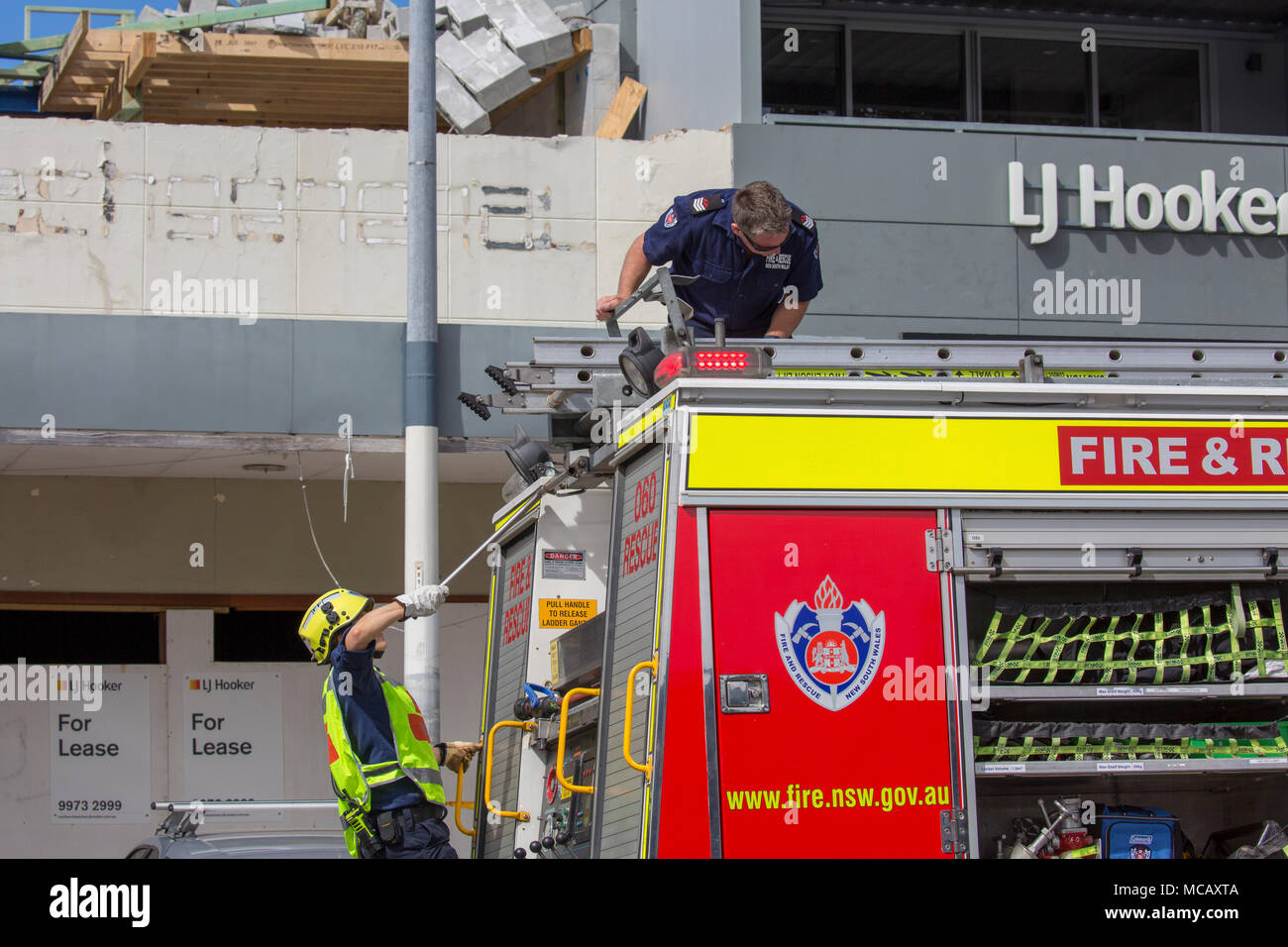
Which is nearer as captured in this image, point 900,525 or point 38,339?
point 900,525

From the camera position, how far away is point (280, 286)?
11703mm

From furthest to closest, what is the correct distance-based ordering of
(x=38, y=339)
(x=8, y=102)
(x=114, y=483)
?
(x=8, y=102)
(x=114, y=483)
(x=38, y=339)

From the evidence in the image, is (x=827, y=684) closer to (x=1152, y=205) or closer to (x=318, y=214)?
(x=318, y=214)

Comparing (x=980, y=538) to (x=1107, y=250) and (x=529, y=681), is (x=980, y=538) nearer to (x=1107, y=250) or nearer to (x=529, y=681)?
(x=529, y=681)

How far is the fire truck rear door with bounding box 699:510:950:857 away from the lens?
15.6 feet

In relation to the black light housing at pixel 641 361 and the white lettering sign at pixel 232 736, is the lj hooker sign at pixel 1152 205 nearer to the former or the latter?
the white lettering sign at pixel 232 736

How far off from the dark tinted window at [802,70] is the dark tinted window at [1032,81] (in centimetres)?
153

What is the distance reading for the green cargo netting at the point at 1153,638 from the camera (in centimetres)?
535

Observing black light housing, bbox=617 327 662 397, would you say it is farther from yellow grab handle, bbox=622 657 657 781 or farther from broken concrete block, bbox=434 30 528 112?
broken concrete block, bbox=434 30 528 112

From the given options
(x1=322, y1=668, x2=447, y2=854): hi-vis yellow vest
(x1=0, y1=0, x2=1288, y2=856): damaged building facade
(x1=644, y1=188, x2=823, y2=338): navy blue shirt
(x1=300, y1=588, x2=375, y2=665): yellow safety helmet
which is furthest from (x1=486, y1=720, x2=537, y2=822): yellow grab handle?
(x1=0, y1=0, x2=1288, y2=856): damaged building facade

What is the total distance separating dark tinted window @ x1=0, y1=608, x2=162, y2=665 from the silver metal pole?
369cm

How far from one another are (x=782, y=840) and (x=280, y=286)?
8.06 meters

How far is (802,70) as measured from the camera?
15.5 meters
